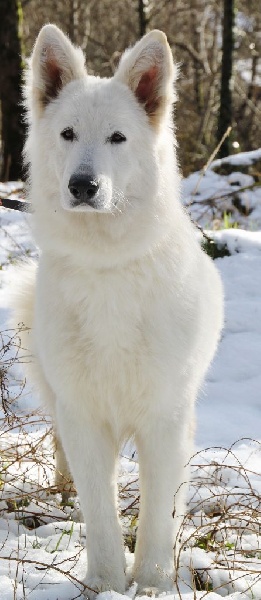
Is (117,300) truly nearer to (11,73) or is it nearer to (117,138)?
(117,138)

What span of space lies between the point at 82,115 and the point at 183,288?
2.61ft

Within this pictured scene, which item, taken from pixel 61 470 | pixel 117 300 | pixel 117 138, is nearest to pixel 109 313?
pixel 117 300

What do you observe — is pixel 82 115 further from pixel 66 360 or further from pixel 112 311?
pixel 66 360

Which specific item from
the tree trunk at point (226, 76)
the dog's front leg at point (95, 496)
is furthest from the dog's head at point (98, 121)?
the tree trunk at point (226, 76)

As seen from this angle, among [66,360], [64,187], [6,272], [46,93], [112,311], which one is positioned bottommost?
[66,360]

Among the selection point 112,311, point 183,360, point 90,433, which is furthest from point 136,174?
point 90,433

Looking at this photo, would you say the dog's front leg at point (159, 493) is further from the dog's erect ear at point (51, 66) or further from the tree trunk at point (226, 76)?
the tree trunk at point (226, 76)

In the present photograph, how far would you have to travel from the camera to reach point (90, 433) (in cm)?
309

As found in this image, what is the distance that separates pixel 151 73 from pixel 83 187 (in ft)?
2.55

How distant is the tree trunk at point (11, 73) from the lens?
1230 cm

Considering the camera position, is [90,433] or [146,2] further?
[146,2]

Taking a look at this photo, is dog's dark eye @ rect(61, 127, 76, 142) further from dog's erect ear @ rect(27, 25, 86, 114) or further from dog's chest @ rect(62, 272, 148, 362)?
dog's chest @ rect(62, 272, 148, 362)

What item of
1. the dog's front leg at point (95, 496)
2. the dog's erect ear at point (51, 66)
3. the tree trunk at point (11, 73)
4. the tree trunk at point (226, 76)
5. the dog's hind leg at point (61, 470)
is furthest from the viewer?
the tree trunk at point (226, 76)

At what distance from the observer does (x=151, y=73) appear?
323 centimetres
